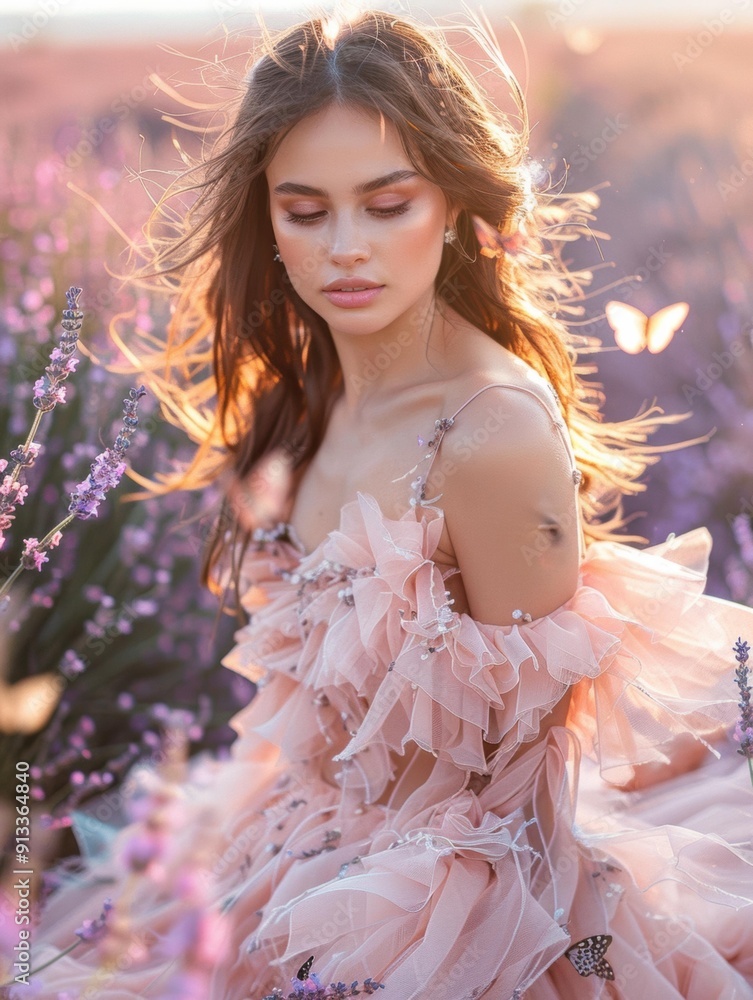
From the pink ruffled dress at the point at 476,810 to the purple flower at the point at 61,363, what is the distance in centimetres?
55

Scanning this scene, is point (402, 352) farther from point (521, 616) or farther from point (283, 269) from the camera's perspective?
point (521, 616)

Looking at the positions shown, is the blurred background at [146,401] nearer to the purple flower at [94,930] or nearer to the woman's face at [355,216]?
the woman's face at [355,216]

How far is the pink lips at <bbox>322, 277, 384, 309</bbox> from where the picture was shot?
153 cm

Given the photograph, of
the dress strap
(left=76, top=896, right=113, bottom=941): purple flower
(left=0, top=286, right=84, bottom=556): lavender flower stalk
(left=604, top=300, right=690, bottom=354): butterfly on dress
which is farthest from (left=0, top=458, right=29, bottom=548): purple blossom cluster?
(left=604, top=300, right=690, bottom=354): butterfly on dress

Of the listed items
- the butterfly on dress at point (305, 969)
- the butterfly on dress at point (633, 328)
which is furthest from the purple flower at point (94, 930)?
the butterfly on dress at point (633, 328)

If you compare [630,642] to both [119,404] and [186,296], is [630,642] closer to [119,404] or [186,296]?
[186,296]

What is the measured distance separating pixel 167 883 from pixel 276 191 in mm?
1204

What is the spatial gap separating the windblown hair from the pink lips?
0.19 metres

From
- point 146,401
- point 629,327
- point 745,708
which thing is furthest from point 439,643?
point 146,401

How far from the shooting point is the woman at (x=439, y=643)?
1414 mm

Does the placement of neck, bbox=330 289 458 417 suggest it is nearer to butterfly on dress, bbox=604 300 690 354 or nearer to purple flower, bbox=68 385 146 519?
butterfly on dress, bbox=604 300 690 354

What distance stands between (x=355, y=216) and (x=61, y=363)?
1.85ft

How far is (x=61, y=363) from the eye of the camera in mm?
1110

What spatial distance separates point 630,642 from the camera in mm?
1560
